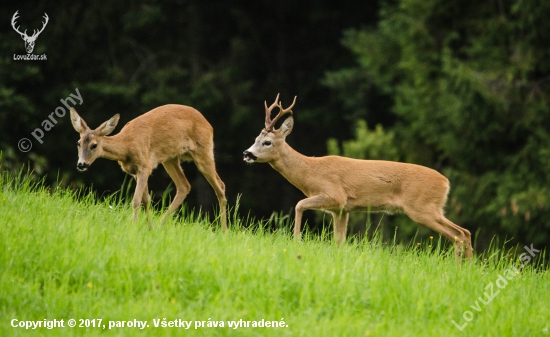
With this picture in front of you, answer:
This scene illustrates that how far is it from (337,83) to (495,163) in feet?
17.4

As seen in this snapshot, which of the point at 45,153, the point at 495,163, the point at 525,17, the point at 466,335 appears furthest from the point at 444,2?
Result: the point at 466,335

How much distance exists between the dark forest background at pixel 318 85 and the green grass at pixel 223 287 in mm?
7926

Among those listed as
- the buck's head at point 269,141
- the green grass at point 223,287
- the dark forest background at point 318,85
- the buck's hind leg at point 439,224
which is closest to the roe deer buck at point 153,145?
the buck's head at point 269,141

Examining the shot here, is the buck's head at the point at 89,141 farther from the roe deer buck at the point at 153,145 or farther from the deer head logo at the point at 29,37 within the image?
the deer head logo at the point at 29,37

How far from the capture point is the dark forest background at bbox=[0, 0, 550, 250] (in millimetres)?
17062

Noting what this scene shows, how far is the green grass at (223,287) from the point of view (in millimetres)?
6371

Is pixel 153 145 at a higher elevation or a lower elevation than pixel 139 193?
higher

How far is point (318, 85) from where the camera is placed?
948 inches

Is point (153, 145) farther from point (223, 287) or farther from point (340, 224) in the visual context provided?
point (223, 287)

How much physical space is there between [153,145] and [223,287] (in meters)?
2.87

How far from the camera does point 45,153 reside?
2020 centimetres

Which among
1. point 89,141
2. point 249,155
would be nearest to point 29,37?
point 249,155

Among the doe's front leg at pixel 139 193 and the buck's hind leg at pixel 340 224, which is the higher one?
the doe's front leg at pixel 139 193

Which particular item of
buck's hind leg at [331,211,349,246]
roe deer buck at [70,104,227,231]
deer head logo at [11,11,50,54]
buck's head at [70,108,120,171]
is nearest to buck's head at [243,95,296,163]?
roe deer buck at [70,104,227,231]
